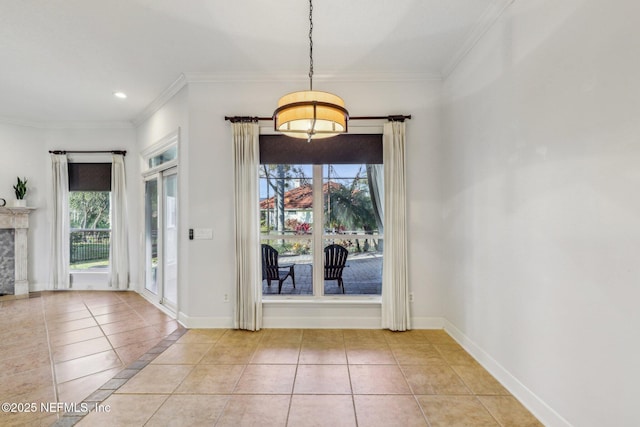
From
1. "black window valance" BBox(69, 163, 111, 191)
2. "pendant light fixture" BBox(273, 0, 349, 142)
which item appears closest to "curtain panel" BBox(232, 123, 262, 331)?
"pendant light fixture" BBox(273, 0, 349, 142)

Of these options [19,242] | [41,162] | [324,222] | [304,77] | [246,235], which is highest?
[304,77]

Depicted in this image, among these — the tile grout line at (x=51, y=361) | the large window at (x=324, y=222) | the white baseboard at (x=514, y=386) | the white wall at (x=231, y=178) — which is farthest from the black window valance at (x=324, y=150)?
the tile grout line at (x=51, y=361)

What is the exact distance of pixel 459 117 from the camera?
3232 millimetres

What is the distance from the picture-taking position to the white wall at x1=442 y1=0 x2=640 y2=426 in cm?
153

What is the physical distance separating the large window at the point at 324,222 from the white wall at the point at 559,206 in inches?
48.8

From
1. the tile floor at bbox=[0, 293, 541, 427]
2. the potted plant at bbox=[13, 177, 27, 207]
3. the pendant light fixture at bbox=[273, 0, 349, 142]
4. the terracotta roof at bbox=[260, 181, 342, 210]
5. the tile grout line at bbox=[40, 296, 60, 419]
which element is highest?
the pendant light fixture at bbox=[273, 0, 349, 142]

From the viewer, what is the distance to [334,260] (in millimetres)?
3848

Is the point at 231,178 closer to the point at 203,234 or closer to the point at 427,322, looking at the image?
the point at 203,234

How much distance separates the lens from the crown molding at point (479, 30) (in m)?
2.48

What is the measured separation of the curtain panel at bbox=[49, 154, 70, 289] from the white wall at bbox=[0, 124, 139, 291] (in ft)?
0.50

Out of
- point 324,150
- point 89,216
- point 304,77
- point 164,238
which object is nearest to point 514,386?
point 324,150

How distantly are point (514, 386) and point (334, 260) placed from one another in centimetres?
215

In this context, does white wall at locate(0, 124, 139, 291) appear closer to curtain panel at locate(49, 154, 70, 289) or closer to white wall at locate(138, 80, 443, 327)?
curtain panel at locate(49, 154, 70, 289)

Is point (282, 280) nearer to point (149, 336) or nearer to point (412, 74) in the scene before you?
point (149, 336)
